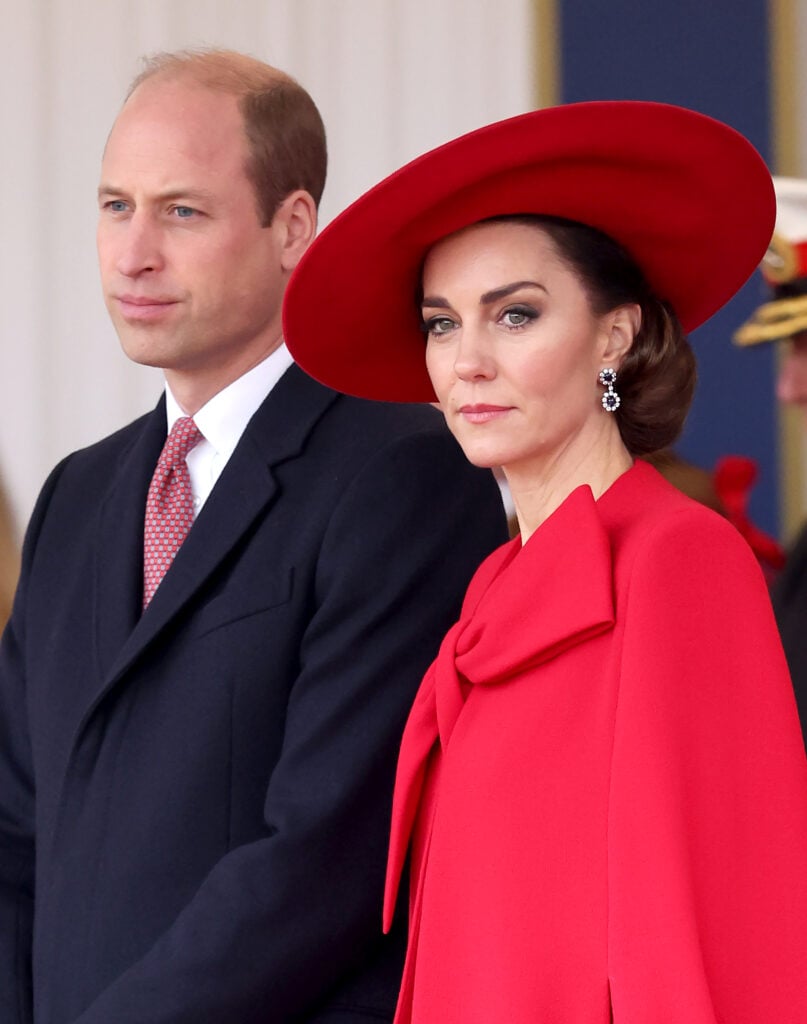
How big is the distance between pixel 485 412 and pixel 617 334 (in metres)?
0.15

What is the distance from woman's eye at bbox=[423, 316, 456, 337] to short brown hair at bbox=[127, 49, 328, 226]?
1.12ft

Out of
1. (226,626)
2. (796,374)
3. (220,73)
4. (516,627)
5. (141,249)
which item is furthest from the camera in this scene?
(796,374)

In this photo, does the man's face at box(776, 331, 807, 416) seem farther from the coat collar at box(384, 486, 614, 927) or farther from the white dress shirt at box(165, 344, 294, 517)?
the coat collar at box(384, 486, 614, 927)

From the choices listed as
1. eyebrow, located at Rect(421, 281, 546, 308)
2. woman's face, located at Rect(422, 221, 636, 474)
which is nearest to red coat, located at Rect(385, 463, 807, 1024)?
woman's face, located at Rect(422, 221, 636, 474)

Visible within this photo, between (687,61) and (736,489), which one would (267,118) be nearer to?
(736,489)

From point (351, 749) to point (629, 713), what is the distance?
391mm

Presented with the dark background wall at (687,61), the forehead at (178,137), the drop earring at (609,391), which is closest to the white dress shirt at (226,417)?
the forehead at (178,137)

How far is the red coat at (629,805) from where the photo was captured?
4.80ft

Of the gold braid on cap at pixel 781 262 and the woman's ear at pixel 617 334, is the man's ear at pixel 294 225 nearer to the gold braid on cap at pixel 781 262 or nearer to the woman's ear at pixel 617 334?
the woman's ear at pixel 617 334

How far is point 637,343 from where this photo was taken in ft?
5.74

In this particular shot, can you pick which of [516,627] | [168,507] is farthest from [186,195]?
[516,627]

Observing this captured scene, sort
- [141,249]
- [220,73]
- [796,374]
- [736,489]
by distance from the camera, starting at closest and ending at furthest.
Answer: [141,249], [220,73], [796,374], [736,489]

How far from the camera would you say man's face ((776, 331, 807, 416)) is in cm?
294

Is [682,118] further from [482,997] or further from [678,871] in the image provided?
[482,997]
